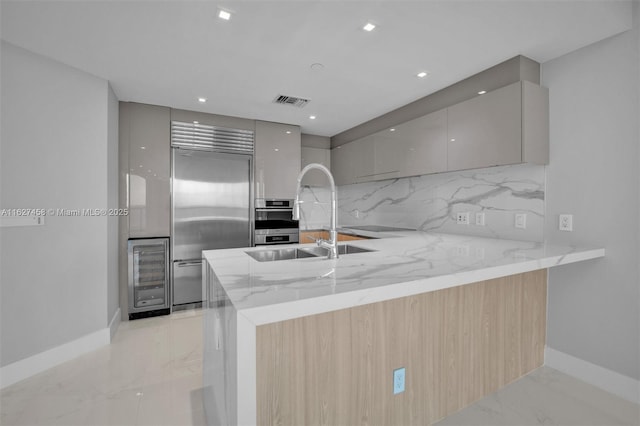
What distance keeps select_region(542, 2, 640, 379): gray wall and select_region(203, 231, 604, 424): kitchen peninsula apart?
7.6 inches

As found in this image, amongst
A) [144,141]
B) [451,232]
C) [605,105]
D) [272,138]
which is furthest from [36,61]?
[605,105]

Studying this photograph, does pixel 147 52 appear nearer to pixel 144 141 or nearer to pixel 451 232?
pixel 144 141

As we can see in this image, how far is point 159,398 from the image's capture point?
5.93 ft

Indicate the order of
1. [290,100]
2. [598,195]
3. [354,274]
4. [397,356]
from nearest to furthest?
1. [354,274]
2. [397,356]
3. [598,195]
4. [290,100]

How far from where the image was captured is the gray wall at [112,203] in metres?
2.62

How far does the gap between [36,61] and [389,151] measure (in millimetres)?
2979

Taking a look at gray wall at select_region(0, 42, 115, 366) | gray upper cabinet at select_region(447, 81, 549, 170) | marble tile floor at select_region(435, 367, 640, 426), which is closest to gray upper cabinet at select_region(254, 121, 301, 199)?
gray wall at select_region(0, 42, 115, 366)

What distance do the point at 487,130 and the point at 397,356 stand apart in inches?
69.3

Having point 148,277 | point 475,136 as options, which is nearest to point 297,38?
point 475,136

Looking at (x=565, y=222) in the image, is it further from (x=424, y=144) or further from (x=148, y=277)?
(x=148, y=277)

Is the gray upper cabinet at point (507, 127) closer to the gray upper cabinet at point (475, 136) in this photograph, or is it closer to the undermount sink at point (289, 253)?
the gray upper cabinet at point (475, 136)

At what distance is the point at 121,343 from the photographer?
2.54m

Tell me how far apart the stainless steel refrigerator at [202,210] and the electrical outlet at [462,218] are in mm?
2240

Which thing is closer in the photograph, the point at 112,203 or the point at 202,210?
the point at 112,203
